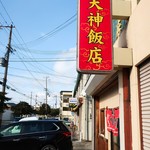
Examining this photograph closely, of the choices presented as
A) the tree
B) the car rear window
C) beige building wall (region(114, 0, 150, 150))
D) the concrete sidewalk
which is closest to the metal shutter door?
beige building wall (region(114, 0, 150, 150))

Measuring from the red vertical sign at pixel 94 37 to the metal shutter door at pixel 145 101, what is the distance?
30.6 inches

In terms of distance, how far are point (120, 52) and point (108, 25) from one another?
72cm

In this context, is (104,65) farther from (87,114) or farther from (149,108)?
(87,114)

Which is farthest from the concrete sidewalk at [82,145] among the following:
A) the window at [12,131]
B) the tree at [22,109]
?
the tree at [22,109]

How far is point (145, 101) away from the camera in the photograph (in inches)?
225

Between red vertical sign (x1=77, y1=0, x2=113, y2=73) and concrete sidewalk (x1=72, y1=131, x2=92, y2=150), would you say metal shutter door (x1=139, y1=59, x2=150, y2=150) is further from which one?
concrete sidewalk (x1=72, y1=131, x2=92, y2=150)

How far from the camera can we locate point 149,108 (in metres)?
5.45

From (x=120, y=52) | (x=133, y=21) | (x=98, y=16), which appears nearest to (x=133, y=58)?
(x=120, y=52)

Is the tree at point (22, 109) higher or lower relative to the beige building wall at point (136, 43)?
higher

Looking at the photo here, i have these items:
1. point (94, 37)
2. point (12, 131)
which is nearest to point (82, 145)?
point (12, 131)

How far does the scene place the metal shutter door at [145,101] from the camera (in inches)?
218

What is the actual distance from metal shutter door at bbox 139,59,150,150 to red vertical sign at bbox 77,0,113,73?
2.55 feet

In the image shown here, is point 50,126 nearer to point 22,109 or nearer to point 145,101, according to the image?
point 145,101

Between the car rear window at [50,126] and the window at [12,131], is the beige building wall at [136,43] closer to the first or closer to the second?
the car rear window at [50,126]
